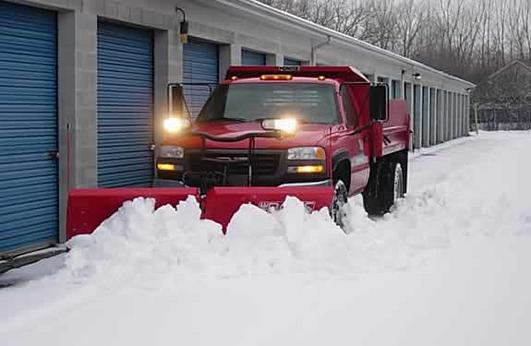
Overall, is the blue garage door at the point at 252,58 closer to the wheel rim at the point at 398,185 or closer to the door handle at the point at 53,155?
the wheel rim at the point at 398,185

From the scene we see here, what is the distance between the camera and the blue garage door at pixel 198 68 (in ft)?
48.1

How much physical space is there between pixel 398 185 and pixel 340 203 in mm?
4495

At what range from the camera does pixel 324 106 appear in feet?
35.3

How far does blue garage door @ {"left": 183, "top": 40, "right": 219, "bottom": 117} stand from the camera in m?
14.7

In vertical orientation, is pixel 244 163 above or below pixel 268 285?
above

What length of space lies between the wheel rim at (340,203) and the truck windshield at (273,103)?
93 centimetres

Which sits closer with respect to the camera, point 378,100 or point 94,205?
point 94,205

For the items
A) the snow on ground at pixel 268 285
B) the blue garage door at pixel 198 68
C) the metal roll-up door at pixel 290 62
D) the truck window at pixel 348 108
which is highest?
the metal roll-up door at pixel 290 62

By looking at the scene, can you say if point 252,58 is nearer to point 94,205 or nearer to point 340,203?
point 340,203

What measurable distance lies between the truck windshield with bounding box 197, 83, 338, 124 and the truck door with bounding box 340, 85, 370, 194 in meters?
0.37

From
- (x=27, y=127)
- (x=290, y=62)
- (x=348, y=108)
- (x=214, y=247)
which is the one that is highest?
(x=290, y=62)

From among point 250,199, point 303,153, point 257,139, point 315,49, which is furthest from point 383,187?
point 315,49

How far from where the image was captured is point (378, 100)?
36.9 ft

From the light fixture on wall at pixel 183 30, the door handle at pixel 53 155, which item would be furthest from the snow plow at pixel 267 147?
the light fixture on wall at pixel 183 30
